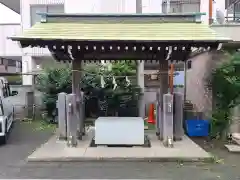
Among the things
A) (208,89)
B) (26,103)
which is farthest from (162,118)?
(26,103)

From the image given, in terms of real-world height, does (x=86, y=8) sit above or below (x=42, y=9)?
below

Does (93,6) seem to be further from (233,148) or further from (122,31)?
(233,148)

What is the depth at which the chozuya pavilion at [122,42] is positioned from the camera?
866 centimetres

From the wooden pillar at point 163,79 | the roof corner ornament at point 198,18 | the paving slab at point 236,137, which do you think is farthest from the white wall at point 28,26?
the paving slab at point 236,137

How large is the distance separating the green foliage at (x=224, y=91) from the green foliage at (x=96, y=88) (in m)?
5.00

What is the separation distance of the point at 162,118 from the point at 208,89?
6.66 ft

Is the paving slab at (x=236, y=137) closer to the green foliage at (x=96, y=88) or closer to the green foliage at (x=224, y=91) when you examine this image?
the green foliage at (x=224, y=91)

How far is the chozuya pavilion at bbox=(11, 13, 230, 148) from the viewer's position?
28.4ft

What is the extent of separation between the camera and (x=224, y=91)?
10.1 metres

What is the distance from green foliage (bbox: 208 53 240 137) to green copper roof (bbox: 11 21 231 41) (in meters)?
1.28

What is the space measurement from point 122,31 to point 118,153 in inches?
133

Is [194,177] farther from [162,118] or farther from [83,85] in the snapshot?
[83,85]

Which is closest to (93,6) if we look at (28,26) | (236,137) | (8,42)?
(28,26)

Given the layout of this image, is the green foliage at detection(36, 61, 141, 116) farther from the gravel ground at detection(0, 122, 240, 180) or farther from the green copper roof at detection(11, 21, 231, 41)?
the gravel ground at detection(0, 122, 240, 180)
